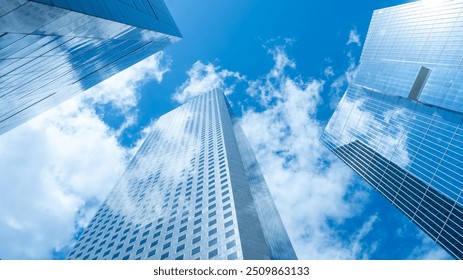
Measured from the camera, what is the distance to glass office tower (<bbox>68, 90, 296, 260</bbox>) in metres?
48.4

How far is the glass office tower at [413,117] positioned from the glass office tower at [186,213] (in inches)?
1648

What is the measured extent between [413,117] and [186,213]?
8478cm

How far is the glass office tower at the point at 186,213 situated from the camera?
159 ft

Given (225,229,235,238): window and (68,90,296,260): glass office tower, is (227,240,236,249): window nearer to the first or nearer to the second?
(68,90,296,260): glass office tower

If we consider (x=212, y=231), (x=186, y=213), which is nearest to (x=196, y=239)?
(x=212, y=231)

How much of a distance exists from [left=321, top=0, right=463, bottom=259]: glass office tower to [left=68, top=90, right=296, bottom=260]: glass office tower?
41857 millimetres

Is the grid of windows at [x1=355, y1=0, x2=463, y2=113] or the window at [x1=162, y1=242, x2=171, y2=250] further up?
the grid of windows at [x1=355, y1=0, x2=463, y2=113]

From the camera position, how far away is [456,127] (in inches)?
3430

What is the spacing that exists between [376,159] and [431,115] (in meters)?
24.9

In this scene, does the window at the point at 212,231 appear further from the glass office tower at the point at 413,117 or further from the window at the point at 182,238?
the glass office tower at the point at 413,117

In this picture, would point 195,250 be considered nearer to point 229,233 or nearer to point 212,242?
point 212,242

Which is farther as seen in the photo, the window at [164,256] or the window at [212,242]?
the window at [164,256]

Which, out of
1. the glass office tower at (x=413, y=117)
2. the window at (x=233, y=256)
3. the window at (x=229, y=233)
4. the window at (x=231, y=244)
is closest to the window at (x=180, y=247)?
the window at (x=229, y=233)

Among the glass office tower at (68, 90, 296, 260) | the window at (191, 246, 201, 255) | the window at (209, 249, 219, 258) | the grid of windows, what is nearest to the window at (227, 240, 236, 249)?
the glass office tower at (68, 90, 296, 260)
